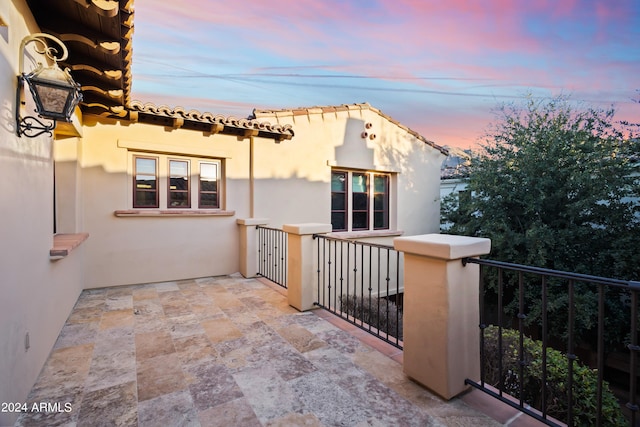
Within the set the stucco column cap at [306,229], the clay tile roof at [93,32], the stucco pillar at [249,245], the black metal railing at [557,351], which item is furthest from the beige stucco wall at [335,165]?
the clay tile roof at [93,32]

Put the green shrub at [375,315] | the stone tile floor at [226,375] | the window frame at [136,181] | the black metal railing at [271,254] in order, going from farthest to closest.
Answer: the black metal railing at [271,254]
the window frame at [136,181]
the green shrub at [375,315]
the stone tile floor at [226,375]

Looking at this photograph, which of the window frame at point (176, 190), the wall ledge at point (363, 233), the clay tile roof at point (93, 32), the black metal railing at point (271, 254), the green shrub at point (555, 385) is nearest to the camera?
the clay tile roof at point (93, 32)

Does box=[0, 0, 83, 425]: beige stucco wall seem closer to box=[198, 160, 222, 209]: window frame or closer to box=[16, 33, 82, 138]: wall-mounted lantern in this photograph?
box=[16, 33, 82, 138]: wall-mounted lantern

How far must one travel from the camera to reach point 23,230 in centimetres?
205

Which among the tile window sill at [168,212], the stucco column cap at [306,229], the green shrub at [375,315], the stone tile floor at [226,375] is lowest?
the green shrub at [375,315]

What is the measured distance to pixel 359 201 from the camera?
765 cm

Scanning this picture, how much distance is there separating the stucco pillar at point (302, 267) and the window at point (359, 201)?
3305mm

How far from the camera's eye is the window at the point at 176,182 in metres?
5.07

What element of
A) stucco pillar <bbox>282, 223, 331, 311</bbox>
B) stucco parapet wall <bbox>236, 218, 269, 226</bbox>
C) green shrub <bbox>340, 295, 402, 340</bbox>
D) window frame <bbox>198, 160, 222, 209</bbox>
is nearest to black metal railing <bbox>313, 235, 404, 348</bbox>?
green shrub <bbox>340, 295, 402, 340</bbox>

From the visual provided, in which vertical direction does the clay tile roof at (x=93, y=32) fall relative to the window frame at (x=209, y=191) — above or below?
above

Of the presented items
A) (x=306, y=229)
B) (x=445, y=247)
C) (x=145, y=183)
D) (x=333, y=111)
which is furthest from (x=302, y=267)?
(x=333, y=111)

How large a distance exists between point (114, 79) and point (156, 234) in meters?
2.65

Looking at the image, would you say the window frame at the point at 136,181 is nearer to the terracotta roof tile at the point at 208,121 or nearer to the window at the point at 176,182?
the window at the point at 176,182

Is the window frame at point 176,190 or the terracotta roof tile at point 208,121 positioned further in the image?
the window frame at point 176,190
